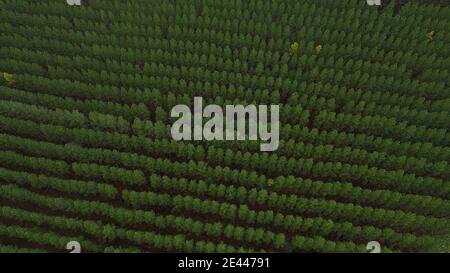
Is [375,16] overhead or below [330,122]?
overhead

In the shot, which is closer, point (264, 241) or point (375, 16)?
point (264, 241)

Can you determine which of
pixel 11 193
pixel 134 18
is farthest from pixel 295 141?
pixel 11 193

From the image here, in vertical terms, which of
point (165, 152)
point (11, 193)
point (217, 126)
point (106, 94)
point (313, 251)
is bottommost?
point (313, 251)

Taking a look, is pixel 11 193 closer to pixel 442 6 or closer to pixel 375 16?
pixel 375 16

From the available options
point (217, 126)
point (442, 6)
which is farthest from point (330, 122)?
point (442, 6)

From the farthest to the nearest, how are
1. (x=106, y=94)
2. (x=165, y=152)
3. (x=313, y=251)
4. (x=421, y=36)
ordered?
1. (x=421, y=36)
2. (x=106, y=94)
3. (x=165, y=152)
4. (x=313, y=251)

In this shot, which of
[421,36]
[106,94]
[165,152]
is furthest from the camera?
[421,36]

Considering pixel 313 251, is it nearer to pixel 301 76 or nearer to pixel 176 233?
pixel 176 233
